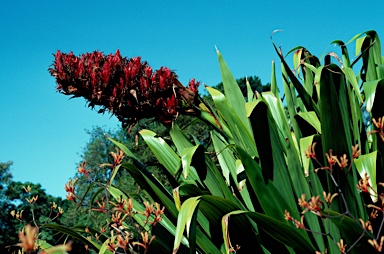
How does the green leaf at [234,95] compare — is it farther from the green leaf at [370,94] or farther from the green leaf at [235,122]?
the green leaf at [370,94]

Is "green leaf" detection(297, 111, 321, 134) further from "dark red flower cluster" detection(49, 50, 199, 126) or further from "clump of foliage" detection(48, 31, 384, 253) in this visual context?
"dark red flower cluster" detection(49, 50, 199, 126)

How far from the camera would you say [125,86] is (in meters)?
3.05

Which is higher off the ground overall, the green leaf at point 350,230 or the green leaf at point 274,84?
the green leaf at point 274,84

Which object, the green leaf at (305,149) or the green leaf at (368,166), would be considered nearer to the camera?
the green leaf at (368,166)

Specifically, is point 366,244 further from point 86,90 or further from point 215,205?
point 86,90

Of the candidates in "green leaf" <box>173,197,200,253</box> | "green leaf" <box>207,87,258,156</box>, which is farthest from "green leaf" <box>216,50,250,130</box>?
"green leaf" <box>173,197,200,253</box>

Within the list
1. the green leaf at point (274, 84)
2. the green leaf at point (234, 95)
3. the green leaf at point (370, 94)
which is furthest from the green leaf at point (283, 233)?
the green leaf at point (274, 84)

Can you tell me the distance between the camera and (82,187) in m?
21.1

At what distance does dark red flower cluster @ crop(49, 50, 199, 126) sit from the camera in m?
3.06

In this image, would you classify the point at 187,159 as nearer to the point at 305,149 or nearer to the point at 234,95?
the point at 305,149

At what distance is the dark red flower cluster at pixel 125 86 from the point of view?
10.0 ft

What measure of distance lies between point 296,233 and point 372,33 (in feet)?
4.77

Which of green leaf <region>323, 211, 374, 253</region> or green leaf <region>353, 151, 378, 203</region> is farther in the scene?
green leaf <region>353, 151, 378, 203</region>

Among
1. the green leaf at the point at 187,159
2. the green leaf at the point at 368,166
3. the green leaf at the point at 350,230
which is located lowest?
the green leaf at the point at 350,230
